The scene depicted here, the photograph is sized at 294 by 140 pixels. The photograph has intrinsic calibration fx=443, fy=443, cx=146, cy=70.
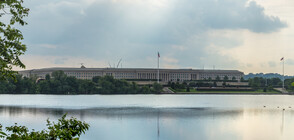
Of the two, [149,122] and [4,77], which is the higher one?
[4,77]

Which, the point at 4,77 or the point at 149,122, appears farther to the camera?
the point at 149,122

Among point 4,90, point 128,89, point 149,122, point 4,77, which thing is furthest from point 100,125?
point 128,89

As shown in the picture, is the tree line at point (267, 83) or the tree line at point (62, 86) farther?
the tree line at point (267, 83)

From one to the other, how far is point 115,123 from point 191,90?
12369 cm

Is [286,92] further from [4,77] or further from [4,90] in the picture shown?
[4,77]

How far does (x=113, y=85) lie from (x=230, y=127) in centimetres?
9710

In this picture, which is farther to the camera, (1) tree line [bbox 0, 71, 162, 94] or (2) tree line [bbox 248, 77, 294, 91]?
(2) tree line [bbox 248, 77, 294, 91]

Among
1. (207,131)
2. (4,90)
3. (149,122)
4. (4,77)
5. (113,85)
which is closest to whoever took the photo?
(4,77)

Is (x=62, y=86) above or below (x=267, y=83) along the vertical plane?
below

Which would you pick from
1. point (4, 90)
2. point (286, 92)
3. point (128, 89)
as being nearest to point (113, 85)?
point (128, 89)

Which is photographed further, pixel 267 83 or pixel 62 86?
pixel 267 83

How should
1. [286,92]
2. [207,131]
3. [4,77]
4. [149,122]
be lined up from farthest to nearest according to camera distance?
1. [286,92]
2. [149,122]
3. [207,131]
4. [4,77]

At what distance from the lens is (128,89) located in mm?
137500

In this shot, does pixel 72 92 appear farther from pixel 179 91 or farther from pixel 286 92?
pixel 286 92
